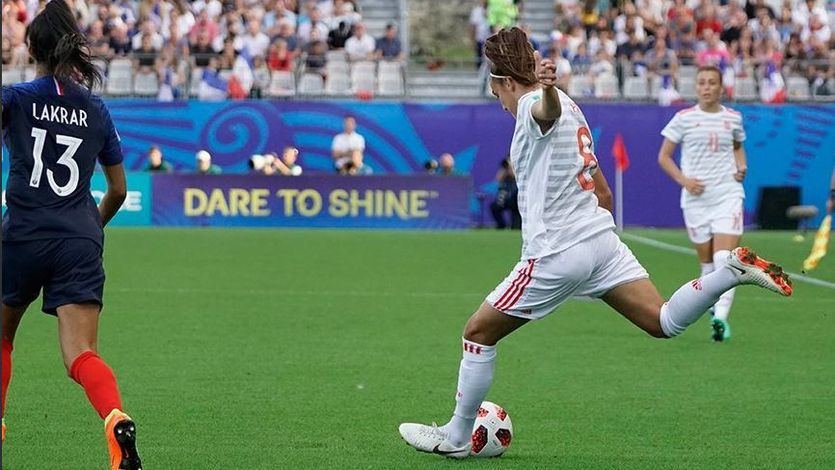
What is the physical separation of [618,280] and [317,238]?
56.4 feet

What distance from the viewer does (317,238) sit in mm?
23594

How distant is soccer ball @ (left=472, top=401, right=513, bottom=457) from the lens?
685 cm

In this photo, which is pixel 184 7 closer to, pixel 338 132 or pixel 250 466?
pixel 338 132

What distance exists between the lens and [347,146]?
27.9m

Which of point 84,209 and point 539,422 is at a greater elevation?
point 84,209

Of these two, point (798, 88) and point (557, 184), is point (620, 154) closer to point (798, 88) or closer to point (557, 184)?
point (798, 88)

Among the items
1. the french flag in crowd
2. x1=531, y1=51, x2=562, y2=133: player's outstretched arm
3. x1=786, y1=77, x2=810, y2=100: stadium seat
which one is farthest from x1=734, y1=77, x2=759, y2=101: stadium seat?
x1=531, y1=51, x2=562, y2=133: player's outstretched arm

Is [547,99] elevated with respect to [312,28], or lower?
elevated

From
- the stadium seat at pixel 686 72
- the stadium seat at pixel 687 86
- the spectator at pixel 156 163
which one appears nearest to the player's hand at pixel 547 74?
the spectator at pixel 156 163

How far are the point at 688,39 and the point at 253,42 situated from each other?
30.8 ft

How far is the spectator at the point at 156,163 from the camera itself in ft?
88.1

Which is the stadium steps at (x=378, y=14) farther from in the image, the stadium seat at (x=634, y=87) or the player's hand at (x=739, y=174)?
the player's hand at (x=739, y=174)

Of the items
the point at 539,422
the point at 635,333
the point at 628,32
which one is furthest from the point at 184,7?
the point at 539,422

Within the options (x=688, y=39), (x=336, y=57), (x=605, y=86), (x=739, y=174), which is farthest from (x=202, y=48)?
(x=739, y=174)
